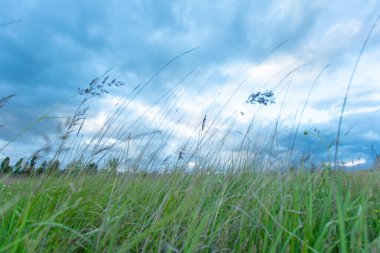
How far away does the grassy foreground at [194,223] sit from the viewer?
167 centimetres

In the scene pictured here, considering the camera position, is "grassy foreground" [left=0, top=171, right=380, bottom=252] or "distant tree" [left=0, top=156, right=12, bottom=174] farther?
→ "distant tree" [left=0, top=156, right=12, bottom=174]

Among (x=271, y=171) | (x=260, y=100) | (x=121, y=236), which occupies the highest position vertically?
(x=260, y=100)

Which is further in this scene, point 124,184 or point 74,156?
point 74,156

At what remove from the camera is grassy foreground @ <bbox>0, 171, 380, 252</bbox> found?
1667 mm

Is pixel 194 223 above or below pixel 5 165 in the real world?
below

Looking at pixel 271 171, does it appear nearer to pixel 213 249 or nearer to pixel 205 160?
pixel 205 160

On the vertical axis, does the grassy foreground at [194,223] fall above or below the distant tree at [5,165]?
below

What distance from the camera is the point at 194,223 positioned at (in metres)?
1.85

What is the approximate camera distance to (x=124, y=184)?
285 centimetres

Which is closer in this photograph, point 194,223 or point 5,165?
point 194,223

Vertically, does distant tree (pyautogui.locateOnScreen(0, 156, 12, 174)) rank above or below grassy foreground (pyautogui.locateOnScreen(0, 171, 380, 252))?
above

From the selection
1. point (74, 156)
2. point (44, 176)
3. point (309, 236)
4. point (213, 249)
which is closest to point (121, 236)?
point (213, 249)

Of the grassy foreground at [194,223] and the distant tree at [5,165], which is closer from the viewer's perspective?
the grassy foreground at [194,223]

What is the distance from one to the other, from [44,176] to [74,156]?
67 cm
